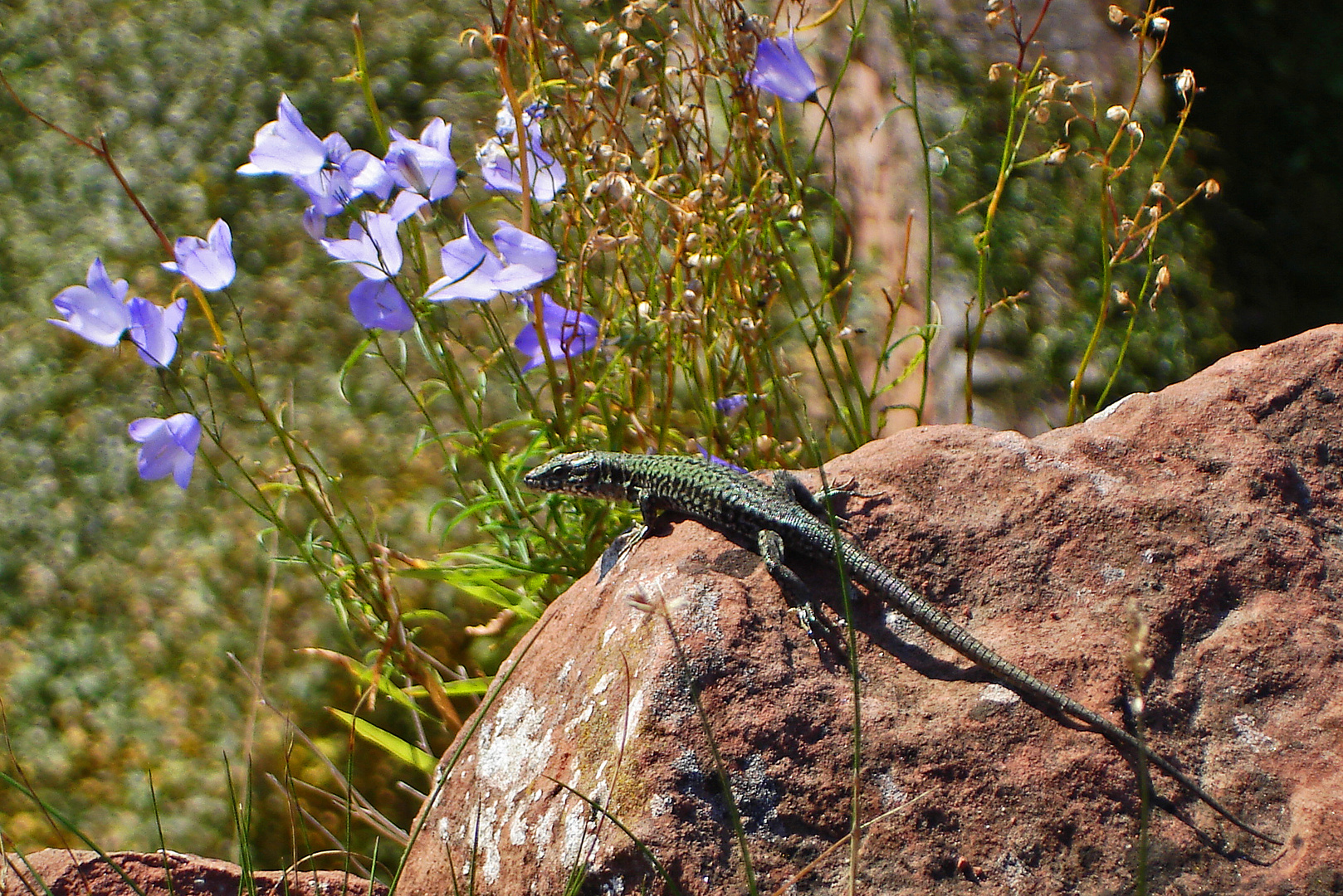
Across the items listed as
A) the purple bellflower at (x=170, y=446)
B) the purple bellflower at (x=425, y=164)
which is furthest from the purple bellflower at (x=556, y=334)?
the purple bellflower at (x=170, y=446)

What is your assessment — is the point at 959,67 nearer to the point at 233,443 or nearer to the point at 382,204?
the point at 382,204

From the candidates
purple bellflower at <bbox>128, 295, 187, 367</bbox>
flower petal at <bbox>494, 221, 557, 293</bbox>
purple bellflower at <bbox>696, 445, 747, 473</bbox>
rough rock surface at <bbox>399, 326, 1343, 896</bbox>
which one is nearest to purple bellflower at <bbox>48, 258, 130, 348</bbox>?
purple bellflower at <bbox>128, 295, 187, 367</bbox>

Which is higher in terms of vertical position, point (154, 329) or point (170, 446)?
point (154, 329)

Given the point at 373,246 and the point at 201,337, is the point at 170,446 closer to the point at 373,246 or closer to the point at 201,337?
the point at 373,246

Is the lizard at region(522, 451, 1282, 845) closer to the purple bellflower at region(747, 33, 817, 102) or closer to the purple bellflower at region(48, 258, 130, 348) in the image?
the purple bellflower at region(747, 33, 817, 102)

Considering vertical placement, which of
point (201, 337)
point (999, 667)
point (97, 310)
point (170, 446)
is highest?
point (201, 337)

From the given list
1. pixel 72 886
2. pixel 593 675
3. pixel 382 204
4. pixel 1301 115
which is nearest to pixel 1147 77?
pixel 1301 115

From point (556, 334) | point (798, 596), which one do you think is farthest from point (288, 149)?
point (798, 596)

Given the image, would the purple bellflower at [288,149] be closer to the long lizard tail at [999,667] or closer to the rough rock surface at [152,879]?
the long lizard tail at [999,667]
